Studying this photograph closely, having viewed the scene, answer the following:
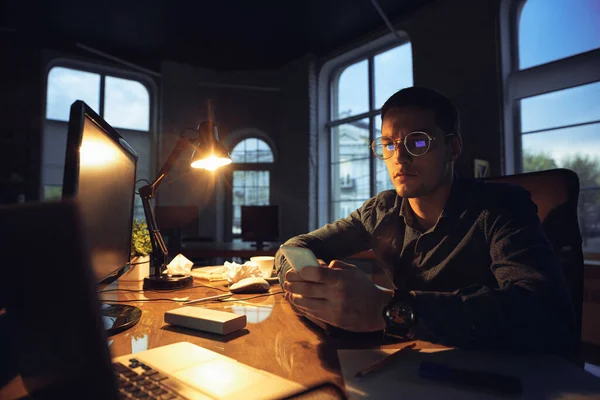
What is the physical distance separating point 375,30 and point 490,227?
14.5 feet

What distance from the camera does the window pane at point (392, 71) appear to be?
15.7ft

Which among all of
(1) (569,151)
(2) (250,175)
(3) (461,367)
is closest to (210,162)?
(3) (461,367)

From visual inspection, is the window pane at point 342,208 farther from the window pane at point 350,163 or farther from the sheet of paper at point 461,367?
the sheet of paper at point 461,367

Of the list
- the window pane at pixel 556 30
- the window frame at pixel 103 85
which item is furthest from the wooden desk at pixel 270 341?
the window frame at pixel 103 85

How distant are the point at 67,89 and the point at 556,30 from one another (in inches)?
244

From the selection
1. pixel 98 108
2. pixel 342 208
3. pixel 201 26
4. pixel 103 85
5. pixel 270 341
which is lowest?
pixel 270 341

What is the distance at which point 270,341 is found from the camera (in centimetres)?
80

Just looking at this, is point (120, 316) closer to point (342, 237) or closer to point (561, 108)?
point (342, 237)

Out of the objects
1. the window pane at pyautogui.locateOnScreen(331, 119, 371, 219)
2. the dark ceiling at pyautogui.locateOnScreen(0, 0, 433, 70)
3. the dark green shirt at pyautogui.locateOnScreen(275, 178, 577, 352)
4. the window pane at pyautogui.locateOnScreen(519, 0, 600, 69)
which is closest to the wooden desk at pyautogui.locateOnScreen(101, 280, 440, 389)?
the dark green shirt at pyautogui.locateOnScreen(275, 178, 577, 352)

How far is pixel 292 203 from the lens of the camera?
5.75 m

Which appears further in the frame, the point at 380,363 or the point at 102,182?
the point at 102,182

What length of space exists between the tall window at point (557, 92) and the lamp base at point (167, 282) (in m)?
3.29

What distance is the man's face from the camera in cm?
122

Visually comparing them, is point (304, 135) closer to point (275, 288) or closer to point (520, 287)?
point (275, 288)
